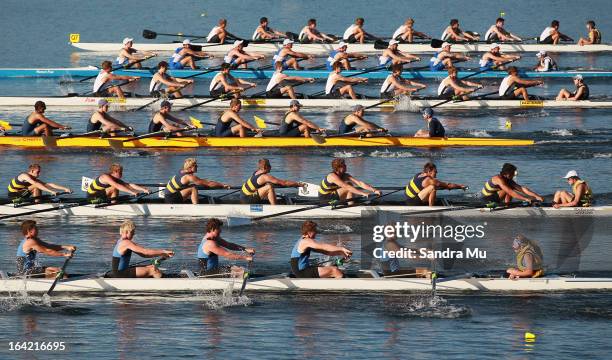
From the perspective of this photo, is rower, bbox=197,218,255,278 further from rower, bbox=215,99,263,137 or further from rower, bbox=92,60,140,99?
rower, bbox=92,60,140,99

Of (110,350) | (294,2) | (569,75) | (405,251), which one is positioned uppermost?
(294,2)

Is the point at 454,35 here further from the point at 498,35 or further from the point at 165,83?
the point at 165,83

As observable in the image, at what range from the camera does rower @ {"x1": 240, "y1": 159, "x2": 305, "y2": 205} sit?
3103 cm

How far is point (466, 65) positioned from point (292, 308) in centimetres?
3450

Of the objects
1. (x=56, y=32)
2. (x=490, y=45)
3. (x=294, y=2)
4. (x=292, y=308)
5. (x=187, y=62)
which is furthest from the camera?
(x=294, y=2)

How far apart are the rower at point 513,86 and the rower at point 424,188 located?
1529cm

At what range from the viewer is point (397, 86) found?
151ft

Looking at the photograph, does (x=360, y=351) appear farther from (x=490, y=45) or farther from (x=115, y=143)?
(x=490, y=45)

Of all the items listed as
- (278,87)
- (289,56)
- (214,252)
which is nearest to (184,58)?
(289,56)

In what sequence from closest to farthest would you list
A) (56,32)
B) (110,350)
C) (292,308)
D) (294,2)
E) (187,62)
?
1. (110,350)
2. (292,308)
3. (187,62)
4. (56,32)
5. (294,2)

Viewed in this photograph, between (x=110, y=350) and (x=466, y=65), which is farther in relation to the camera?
(x=466, y=65)

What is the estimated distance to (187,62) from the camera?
52344mm

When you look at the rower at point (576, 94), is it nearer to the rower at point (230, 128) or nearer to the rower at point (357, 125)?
the rower at point (357, 125)

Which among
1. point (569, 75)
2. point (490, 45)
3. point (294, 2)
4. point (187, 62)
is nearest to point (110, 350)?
point (187, 62)
